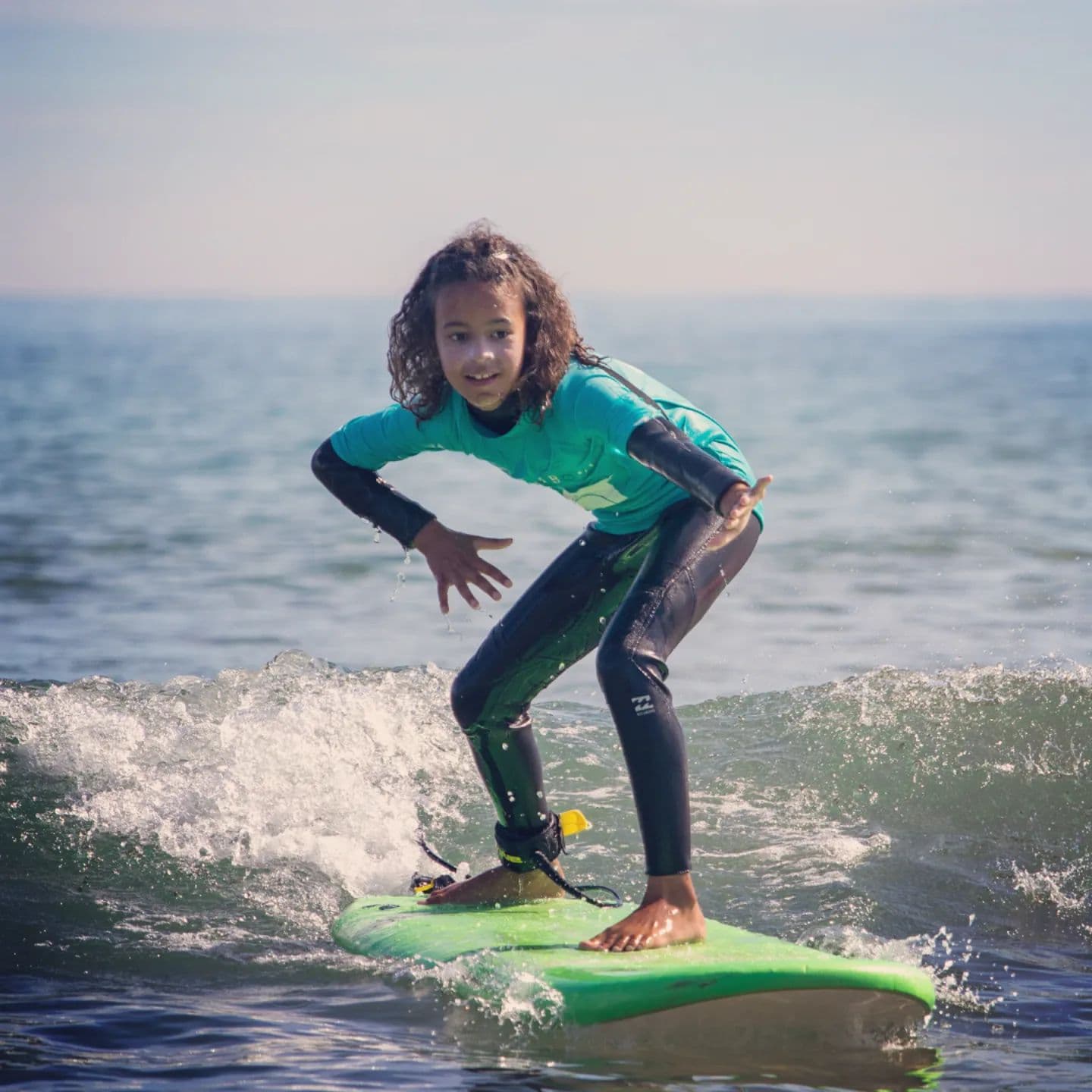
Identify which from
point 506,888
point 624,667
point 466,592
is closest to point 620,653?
point 624,667

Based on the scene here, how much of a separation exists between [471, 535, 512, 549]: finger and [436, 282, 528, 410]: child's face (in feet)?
1.37

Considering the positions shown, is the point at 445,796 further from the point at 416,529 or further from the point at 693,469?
the point at 693,469

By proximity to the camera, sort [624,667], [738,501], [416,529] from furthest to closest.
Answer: [416,529], [624,667], [738,501]

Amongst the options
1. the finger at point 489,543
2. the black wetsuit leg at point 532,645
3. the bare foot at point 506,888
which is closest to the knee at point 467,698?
the black wetsuit leg at point 532,645

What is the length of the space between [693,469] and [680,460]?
0.15 ft

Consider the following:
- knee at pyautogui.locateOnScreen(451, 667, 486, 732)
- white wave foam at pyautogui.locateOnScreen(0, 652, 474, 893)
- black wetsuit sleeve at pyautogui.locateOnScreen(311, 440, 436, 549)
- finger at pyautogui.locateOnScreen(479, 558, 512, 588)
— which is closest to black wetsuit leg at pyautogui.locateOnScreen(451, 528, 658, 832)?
knee at pyautogui.locateOnScreen(451, 667, 486, 732)

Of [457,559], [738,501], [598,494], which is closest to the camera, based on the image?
[738,501]

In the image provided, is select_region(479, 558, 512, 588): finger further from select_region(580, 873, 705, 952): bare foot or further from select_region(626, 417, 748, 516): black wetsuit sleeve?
select_region(580, 873, 705, 952): bare foot

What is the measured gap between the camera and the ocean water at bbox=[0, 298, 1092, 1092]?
4035 millimetres

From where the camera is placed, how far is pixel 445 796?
654 cm

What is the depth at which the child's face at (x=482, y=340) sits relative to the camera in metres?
4.37

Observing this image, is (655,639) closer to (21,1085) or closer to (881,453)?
(21,1085)

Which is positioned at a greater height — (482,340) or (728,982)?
(482,340)

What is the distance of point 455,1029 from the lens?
4.14 meters
